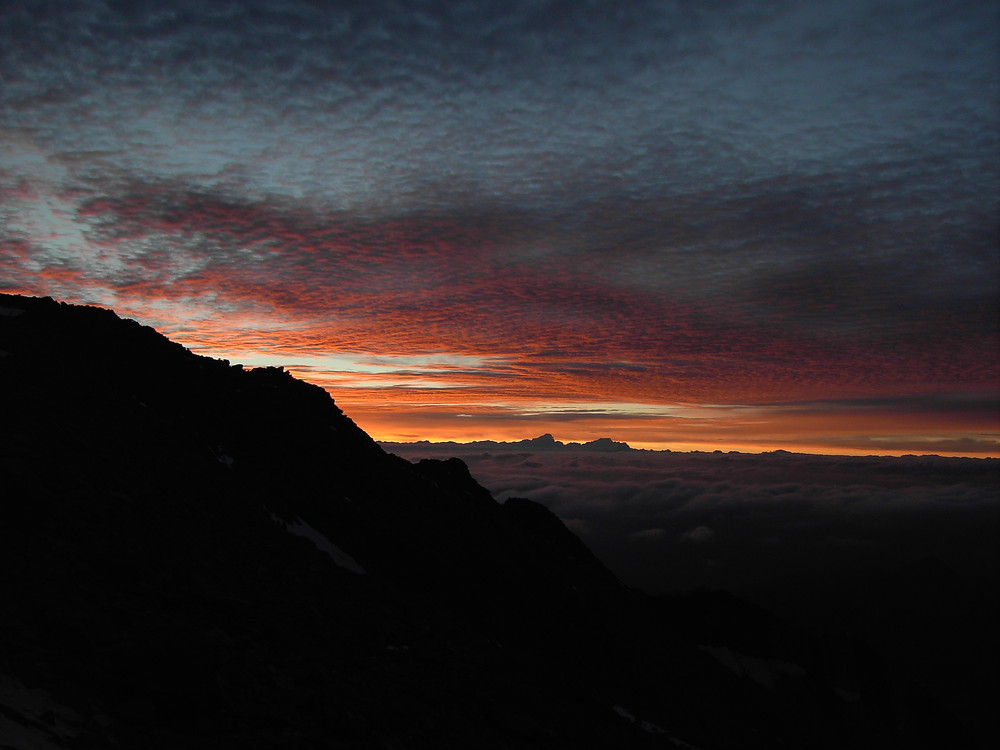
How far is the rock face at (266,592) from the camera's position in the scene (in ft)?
37.6

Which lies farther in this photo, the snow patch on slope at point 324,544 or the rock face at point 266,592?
the snow patch on slope at point 324,544

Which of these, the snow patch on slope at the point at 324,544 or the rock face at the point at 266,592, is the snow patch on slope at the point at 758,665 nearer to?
the rock face at the point at 266,592

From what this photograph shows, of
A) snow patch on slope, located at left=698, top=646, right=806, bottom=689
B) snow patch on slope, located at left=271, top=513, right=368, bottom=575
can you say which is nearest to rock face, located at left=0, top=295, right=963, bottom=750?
snow patch on slope, located at left=271, top=513, right=368, bottom=575

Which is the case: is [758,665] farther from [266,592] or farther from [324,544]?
[266,592]

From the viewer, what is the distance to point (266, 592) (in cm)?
1878

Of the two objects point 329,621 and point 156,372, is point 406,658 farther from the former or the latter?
point 156,372

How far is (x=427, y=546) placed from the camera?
35.3 m

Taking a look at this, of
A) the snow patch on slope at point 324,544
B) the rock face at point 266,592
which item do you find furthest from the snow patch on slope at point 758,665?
the snow patch on slope at point 324,544

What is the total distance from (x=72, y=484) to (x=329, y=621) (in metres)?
9.04

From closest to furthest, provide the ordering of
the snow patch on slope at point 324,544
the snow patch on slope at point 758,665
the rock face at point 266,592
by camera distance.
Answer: the rock face at point 266,592, the snow patch on slope at point 324,544, the snow patch on slope at point 758,665

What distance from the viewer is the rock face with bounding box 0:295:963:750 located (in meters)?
11.4

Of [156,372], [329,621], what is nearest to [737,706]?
[329,621]


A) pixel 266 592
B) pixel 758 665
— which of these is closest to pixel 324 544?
pixel 266 592

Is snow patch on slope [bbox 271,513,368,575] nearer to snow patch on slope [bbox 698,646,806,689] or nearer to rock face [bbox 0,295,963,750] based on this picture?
rock face [bbox 0,295,963,750]
